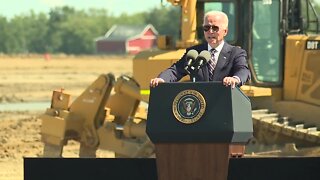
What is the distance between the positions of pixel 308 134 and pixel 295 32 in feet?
4.68

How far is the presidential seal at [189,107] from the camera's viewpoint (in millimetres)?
5094

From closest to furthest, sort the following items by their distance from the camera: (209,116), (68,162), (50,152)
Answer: (209,116)
(68,162)
(50,152)

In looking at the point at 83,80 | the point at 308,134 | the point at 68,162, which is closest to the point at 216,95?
the point at 68,162

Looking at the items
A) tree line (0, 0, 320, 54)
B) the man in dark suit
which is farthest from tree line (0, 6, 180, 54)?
the man in dark suit

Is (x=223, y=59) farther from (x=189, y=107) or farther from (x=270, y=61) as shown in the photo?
(x=270, y=61)

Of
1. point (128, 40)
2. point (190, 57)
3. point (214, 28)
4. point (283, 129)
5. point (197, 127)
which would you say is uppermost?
point (214, 28)

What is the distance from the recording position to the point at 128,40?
367ft

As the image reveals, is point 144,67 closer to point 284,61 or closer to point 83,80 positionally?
point 284,61

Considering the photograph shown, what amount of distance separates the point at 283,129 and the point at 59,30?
116363 millimetres

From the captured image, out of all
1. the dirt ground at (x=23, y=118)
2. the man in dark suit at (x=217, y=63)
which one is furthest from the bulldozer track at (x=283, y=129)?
the man in dark suit at (x=217, y=63)

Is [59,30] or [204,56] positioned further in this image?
[59,30]

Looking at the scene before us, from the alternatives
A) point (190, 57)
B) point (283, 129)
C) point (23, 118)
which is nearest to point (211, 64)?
point (190, 57)

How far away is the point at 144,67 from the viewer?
10656mm

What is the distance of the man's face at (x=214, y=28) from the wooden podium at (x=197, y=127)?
1.50 ft
